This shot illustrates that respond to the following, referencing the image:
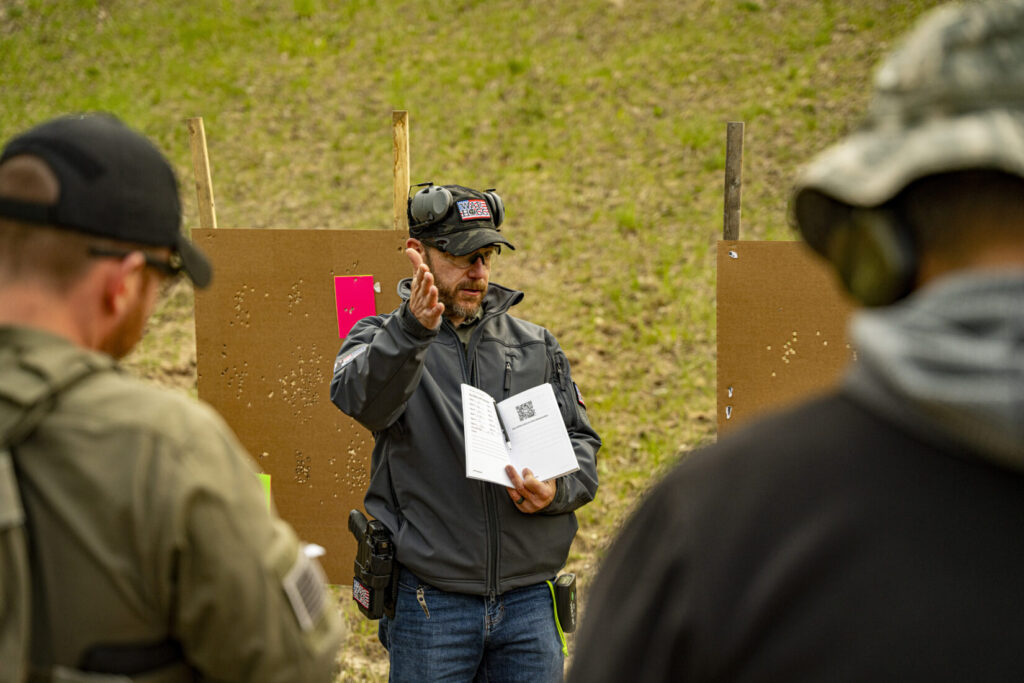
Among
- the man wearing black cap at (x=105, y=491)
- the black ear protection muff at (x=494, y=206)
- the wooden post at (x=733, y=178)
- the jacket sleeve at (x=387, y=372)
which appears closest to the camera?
the man wearing black cap at (x=105, y=491)

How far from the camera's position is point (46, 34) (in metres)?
15.1

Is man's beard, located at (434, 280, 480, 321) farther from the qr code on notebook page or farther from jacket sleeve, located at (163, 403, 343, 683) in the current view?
jacket sleeve, located at (163, 403, 343, 683)

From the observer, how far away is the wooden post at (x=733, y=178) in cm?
431

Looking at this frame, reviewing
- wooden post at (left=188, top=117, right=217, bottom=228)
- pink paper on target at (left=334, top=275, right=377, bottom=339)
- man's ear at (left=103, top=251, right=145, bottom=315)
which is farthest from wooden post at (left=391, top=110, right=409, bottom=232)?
man's ear at (left=103, top=251, right=145, bottom=315)

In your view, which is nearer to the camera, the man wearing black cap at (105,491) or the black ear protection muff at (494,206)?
the man wearing black cap at (105,491)

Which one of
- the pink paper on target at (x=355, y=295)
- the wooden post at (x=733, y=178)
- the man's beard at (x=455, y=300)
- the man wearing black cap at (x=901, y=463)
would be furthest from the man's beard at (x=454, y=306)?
the man wearing black cap at (x=901, y=463)

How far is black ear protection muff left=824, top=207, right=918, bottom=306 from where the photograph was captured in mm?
787

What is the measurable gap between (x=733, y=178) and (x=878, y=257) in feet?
12.3

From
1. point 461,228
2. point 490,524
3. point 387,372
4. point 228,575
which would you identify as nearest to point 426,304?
point 387,372

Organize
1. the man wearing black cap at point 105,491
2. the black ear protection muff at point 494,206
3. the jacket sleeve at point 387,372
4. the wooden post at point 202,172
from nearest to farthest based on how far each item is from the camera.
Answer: the man wearing black cap at point 105,491, the jacket sleeve at point 387,372, the black ear protection muff at point 494,206, the wooden post at point 202,172

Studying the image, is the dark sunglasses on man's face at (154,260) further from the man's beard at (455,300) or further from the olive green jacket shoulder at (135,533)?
the man's beard at (455,300)

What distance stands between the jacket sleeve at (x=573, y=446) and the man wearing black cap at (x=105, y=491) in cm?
153

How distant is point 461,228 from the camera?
9.64ft

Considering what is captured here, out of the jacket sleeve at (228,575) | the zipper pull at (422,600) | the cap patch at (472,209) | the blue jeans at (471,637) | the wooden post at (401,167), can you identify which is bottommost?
the blue jeans at (471,637)
